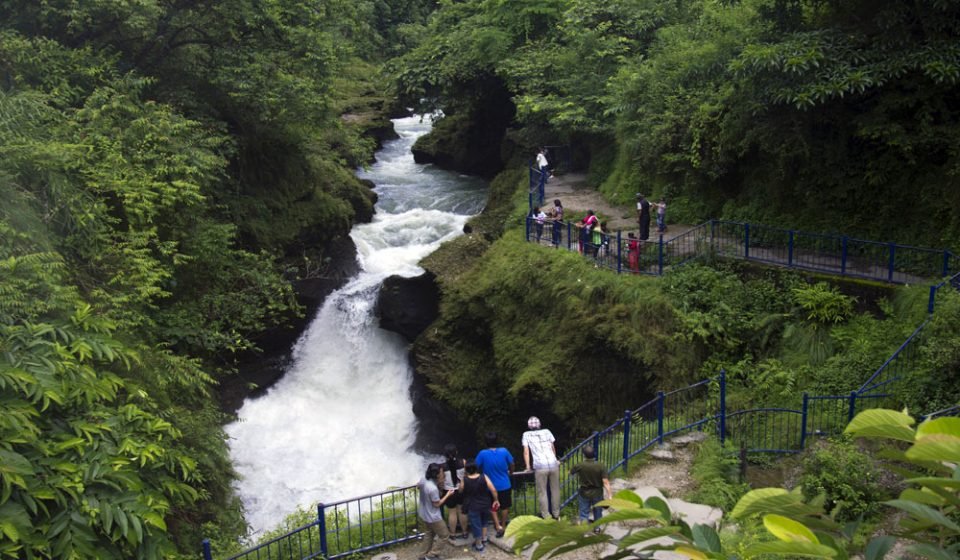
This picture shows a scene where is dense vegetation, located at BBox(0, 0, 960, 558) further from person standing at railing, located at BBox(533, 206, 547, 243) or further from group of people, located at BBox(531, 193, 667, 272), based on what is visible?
person standing at railing, located at BBox(533, 206, 547, 243)

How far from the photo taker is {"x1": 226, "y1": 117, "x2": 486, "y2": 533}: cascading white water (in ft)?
58.5

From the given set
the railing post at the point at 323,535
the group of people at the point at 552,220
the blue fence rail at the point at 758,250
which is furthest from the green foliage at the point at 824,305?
the railing post at the point at 323,535

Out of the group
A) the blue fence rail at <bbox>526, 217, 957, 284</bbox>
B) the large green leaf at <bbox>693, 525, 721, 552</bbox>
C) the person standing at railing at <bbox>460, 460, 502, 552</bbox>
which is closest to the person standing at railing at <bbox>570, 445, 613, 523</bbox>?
the person standing at railing at <bbox>460, 460, 502, 552</bbox>

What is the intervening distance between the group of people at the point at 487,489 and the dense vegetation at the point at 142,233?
11.0 feet

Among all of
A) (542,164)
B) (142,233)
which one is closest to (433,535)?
(142,233)

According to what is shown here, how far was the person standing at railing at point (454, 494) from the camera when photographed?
10594mm

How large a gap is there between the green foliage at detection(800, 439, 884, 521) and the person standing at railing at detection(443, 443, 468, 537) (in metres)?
4.32

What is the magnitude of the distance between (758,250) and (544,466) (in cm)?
883

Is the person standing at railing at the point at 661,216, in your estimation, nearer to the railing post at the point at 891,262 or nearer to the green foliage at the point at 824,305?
the green foliage at the point at 824,305

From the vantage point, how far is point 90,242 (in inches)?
525

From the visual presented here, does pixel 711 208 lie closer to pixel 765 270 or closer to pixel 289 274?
pixel 765 270

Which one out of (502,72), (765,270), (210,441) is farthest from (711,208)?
(210,441)

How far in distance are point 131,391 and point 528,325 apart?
906cm

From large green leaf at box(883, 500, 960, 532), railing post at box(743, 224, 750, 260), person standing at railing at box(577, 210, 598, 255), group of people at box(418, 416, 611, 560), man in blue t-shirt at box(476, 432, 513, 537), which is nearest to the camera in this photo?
large green leaf at box(883, 500, 960, 532)
